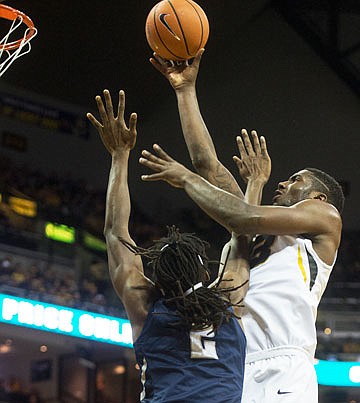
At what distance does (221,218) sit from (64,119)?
1325 cm

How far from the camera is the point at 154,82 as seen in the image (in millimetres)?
16047

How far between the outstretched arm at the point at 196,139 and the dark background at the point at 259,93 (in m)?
11.7

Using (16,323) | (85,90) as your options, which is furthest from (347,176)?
(16,323)

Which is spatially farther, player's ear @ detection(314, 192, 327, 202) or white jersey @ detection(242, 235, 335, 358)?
player's ear @ detection(314, 192, 327, 202)

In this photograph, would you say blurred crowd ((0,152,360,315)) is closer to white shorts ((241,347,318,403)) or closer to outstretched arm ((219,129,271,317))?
outstretched arm ((219,129,271,317))

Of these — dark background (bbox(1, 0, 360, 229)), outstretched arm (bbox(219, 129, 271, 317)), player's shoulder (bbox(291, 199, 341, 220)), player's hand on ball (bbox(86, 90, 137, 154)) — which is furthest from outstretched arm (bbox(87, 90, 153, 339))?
dark background (bbox(1, 0, 360, 229))

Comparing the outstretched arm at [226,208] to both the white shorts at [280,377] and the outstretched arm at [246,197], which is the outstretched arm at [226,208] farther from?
the white shorts at [280,377]

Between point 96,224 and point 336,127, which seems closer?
point 96,224

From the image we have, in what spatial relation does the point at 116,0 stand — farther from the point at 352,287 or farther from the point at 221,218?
the point at 221,218

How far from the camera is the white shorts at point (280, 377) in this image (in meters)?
3.31

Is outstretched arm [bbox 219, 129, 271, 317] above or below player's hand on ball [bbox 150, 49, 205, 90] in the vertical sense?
below

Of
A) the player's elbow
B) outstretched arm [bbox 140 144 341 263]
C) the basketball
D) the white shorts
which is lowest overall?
the white shorts

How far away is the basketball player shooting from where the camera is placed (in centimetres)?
320

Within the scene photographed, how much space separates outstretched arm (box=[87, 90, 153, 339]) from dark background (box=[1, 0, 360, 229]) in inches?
483
